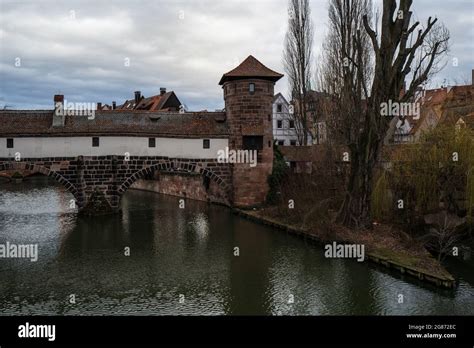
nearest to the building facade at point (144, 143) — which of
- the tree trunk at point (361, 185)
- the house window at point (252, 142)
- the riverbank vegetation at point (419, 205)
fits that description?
the house window at point (252, 142)

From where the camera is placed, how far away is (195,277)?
45.8 feet

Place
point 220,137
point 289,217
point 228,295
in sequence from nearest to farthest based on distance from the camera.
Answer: point 228,295
point 289,217
point 220,137

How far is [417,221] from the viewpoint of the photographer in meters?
17.5

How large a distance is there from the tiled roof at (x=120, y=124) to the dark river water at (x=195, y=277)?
501 centimetres

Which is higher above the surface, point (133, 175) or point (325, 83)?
point (325, 83)

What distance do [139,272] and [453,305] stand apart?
28.8 ft

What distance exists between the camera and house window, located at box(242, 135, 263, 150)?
2672cm

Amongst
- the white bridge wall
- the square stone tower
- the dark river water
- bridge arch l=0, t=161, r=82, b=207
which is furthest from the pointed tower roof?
bridge arch l=0, t=161, r=82, b=207

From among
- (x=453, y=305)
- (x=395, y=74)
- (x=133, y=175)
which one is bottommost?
(x=453, y=305)

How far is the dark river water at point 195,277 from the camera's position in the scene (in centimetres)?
1145
